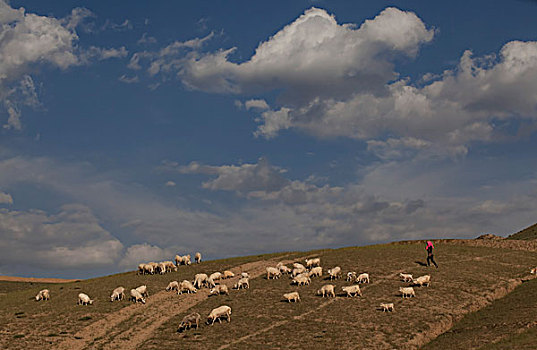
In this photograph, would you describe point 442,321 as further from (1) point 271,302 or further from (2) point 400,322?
(1) point 271,302

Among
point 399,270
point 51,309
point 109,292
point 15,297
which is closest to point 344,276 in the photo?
point 399,270

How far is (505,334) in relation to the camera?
3906 centimetres

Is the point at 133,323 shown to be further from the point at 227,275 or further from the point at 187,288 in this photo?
the point at 227,275

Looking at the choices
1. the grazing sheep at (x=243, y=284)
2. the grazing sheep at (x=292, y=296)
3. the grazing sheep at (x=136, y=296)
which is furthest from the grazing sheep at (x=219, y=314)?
the grazing sheep at (x=136, y=296)

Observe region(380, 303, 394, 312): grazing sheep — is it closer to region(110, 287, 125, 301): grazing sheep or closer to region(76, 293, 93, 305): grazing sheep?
region(110, 287, 125, 301): grazing sheep

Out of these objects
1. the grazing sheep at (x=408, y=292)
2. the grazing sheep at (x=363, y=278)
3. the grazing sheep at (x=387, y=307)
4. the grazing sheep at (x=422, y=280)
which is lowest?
the grazing sheep at (x=387, y=307)

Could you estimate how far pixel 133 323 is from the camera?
163 ft

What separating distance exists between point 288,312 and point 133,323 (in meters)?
15.9

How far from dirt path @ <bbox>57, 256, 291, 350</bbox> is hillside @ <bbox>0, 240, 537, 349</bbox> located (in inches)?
4.3

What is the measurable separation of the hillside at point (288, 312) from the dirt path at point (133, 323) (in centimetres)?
11

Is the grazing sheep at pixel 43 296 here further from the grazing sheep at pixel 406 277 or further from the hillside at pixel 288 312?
the grazing sheep at pixel 406 277

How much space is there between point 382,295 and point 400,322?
8.08m

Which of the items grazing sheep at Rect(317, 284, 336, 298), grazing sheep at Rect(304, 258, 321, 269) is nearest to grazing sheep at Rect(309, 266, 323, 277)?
grazing sheep at Rect(304, 258, 321, 269)

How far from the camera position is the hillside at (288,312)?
137 feet
